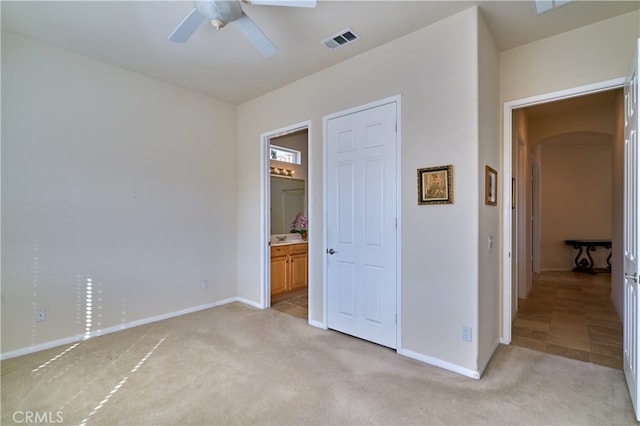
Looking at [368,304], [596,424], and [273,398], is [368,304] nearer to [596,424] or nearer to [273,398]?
[273,398]

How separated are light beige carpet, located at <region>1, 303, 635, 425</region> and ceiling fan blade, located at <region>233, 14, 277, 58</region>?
2616mm

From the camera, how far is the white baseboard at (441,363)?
239 centimetres

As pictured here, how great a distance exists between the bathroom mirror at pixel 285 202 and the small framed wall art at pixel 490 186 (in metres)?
3.50

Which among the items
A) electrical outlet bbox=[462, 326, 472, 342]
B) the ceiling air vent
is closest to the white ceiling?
the ceiling air vent

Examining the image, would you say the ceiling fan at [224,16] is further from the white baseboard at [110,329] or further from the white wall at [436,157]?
the white baseboard at [110,329]

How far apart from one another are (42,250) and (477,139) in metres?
4.10

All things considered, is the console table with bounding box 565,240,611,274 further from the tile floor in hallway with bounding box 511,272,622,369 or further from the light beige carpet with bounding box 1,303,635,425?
the light beige carpet with bounding box 1,303,635,425

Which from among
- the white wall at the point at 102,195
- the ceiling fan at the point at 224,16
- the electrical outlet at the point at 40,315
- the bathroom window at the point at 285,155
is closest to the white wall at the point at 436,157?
the ceiling fan at the point at 224,16

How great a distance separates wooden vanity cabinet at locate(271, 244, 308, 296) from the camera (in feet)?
15.0

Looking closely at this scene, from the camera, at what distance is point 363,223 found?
3.10 m

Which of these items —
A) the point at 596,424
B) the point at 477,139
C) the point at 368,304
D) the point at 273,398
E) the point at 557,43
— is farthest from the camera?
the point at 368,304

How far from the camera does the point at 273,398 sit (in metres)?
2.12

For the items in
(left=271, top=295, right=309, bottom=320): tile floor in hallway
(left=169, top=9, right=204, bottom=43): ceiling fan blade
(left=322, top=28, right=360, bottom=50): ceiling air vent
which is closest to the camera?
(left=169, top=9, right=204, bottom=43): ceiling fan blade

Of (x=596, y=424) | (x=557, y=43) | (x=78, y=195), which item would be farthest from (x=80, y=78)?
(x=596, y=424)
